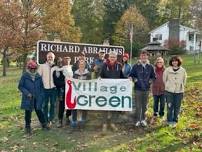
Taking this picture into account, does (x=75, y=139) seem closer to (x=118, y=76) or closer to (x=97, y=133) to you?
(x=97, y=133)

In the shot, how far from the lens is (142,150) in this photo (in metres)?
10.4

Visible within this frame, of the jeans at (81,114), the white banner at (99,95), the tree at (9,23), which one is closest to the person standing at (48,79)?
the white banner at (99,95)

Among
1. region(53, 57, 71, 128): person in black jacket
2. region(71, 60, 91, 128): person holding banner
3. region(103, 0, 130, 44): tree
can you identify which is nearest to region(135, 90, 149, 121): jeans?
region(71, 60, 91, 128): person holding banner

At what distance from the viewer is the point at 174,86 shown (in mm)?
12273

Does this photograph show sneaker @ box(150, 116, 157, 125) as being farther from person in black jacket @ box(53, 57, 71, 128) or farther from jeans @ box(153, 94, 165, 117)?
person in black jacket @ box(53, 57, 71, 128)

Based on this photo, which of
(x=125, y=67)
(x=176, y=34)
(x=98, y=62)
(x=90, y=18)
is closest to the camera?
(x=125, y=67)

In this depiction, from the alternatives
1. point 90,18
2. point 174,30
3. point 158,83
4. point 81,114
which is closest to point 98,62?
point 81,114

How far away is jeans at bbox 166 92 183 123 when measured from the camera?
12.3 m

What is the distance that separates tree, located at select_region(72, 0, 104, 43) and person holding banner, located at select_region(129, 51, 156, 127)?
62375 millimetres

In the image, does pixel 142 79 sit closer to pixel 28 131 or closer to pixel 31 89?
pixel 31 89

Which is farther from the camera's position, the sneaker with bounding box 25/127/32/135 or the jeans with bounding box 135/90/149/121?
the jeans with bounding box 135/90/149/121

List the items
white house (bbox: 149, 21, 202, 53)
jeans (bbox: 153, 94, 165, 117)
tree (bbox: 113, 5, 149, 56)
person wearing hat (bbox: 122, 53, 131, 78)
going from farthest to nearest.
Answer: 1. white house (bbox: 149, 21, 202, 53)
2. tree (bbox: 113, 5, 149, 56)
3. person wearing hat (bbox: 122, 53, 131, 78)
4. jeans (bbox: 153, 94, 165, 117)

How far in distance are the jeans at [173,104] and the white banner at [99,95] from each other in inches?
39.6

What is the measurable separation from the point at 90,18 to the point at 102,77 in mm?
63521
